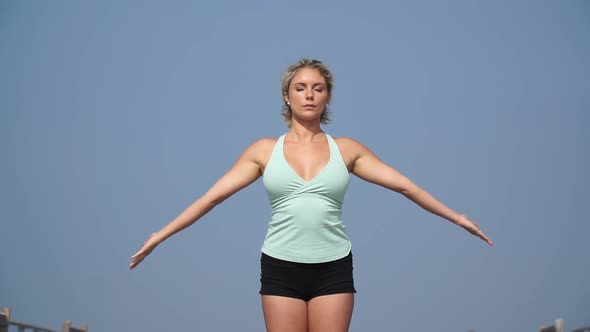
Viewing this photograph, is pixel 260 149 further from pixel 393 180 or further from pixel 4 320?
pixel 4 320

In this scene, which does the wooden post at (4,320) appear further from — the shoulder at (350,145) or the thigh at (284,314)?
the shoulder at (350,145)

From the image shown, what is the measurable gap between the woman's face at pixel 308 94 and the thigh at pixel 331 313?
1113 mm

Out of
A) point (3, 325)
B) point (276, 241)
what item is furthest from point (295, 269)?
point (3, 325)

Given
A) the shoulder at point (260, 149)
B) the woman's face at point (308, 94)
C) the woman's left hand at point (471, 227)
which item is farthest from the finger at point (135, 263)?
the woman's left hand at point (471, 227)

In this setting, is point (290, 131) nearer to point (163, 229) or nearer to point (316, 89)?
point (316, 89)

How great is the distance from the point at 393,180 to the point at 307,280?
0.90m

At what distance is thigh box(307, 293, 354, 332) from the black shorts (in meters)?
0.04

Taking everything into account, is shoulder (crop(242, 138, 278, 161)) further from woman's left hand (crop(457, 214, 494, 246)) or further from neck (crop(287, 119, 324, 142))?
woman's left hand (crop(457, 214, 494, 246))

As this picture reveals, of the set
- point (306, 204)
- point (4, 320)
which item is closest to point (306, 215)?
point (306, 204)

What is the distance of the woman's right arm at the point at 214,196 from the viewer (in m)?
4.64

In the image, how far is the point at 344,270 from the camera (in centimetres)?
431

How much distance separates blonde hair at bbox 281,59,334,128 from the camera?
15.4 feet

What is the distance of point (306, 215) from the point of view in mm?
4328

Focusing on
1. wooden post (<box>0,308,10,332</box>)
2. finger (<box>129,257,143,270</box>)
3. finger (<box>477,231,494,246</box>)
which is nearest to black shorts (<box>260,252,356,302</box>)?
finger (<box>129,257,143,270</box>)
